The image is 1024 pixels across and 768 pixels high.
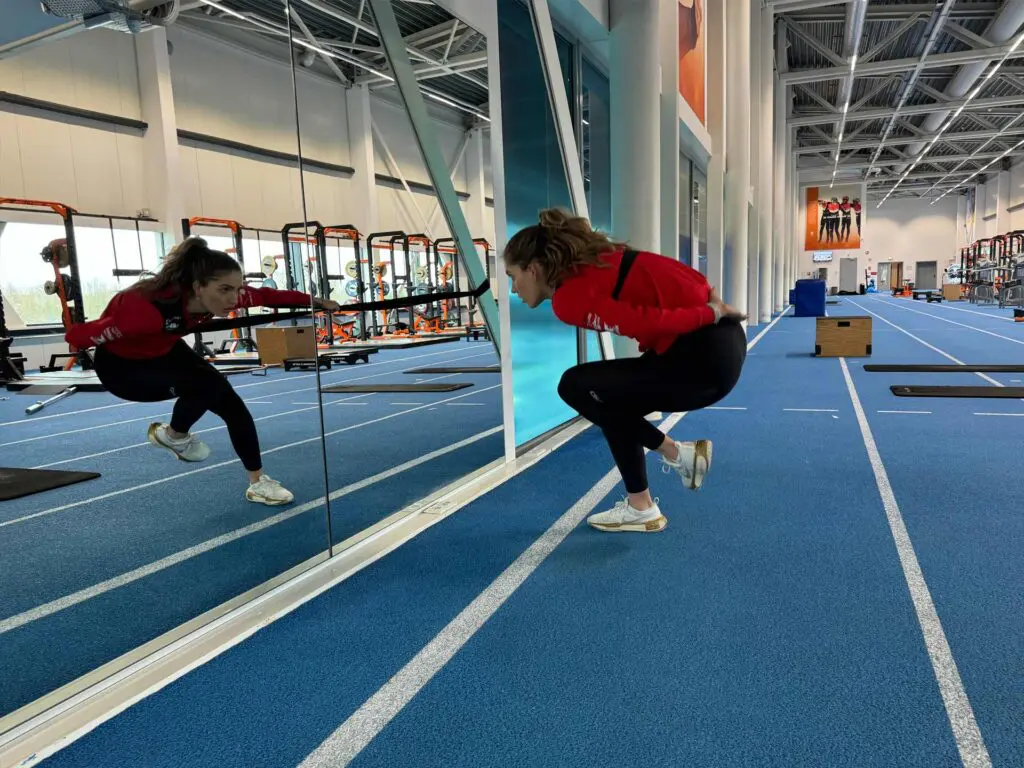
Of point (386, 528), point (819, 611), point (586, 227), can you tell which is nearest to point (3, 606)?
point (386, 528)

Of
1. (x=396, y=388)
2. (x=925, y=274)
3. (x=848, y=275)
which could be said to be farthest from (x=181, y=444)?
(x=925, y=274)

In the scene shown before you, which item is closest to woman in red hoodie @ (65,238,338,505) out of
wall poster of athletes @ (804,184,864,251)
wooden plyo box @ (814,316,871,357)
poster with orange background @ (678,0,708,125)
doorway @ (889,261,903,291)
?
poster with orange background @ (678,0,708,125)

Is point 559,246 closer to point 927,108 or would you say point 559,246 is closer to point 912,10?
point 912,10

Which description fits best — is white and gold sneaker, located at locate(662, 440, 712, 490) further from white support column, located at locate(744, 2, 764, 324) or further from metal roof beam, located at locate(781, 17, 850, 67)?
metal roof beam, located at locate(781, 17, 850, 67)

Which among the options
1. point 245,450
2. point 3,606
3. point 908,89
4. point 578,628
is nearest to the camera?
point 578,628

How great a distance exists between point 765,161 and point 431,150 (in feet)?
51.8

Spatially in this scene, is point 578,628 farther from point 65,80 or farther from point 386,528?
point 65,80

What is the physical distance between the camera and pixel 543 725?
5.12 feet

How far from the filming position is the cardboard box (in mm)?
4625

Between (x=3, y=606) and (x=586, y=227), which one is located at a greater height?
(x=586, y=227)

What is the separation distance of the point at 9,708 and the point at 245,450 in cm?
153

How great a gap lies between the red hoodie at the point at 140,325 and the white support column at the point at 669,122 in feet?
14.5

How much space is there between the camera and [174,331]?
7.50 ft

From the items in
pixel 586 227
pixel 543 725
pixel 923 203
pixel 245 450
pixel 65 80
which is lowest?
pixel 543 725
